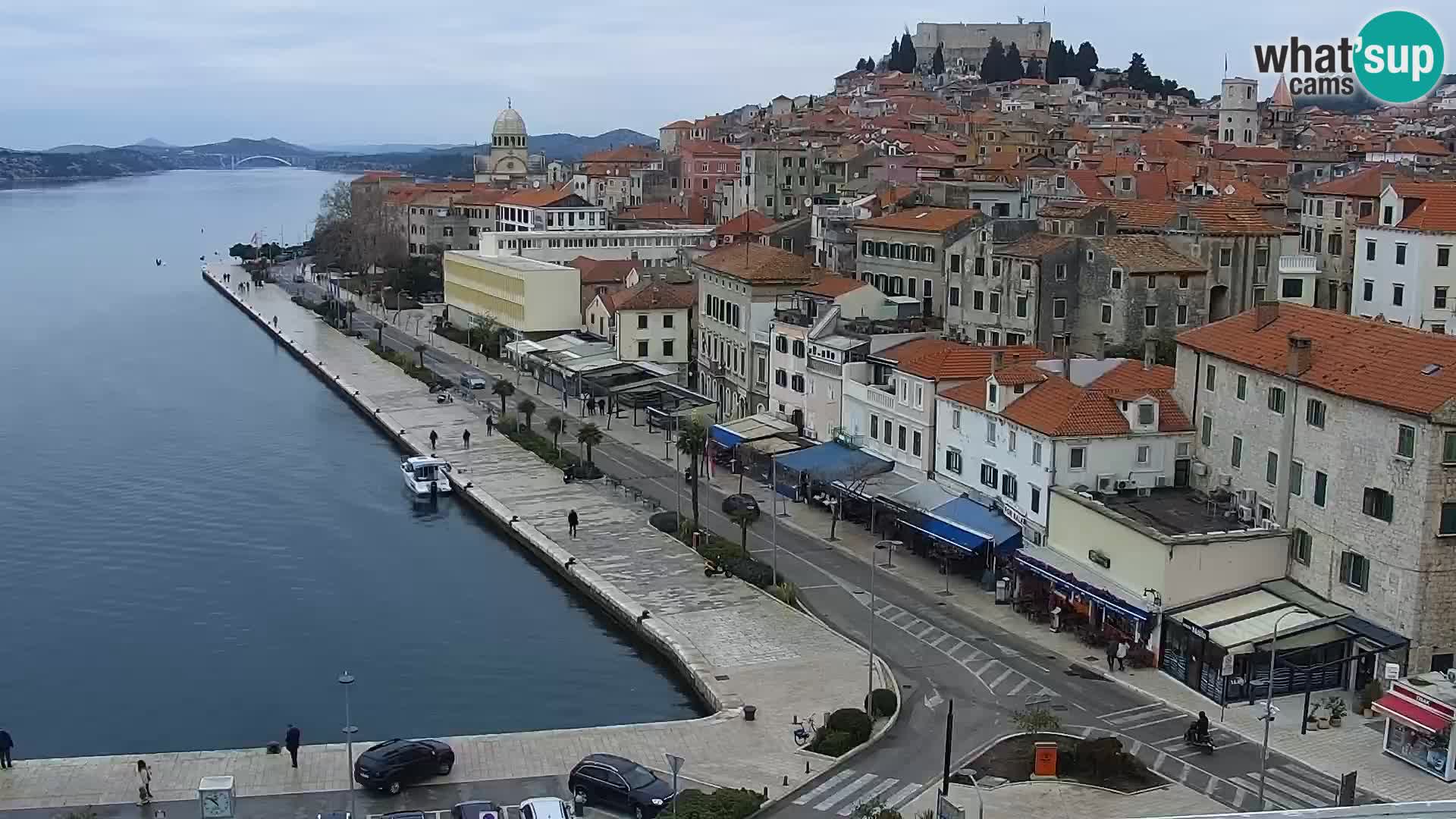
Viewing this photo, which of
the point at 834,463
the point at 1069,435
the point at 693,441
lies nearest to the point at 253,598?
the point at 693,441

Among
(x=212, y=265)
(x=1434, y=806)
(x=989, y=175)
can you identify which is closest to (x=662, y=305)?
(x=989, y=175)

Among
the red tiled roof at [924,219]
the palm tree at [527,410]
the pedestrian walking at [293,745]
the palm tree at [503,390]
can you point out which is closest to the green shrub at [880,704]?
the pedestrian walking at [293,745]

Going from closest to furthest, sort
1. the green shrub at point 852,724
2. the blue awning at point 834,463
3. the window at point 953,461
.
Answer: the green shrub at point 852,724 < the window at point 953,461 < the blue awning at point 834,463

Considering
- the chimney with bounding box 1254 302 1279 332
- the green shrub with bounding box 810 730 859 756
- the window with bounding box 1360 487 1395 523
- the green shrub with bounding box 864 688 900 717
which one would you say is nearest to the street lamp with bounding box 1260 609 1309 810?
the window with bounding box 1360 487 1395 523

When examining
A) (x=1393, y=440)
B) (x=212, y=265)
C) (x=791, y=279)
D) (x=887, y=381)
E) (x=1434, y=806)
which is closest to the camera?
(x=1434, y=806)

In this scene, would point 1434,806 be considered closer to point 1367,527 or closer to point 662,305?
point 1367,527

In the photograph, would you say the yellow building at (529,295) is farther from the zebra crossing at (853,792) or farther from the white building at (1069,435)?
the zebra crossing at (853,792)

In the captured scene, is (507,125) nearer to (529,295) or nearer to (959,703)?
(529,295)

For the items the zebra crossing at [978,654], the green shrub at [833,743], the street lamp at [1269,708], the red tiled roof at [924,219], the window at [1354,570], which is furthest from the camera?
the red tiled roof at [924,219]
